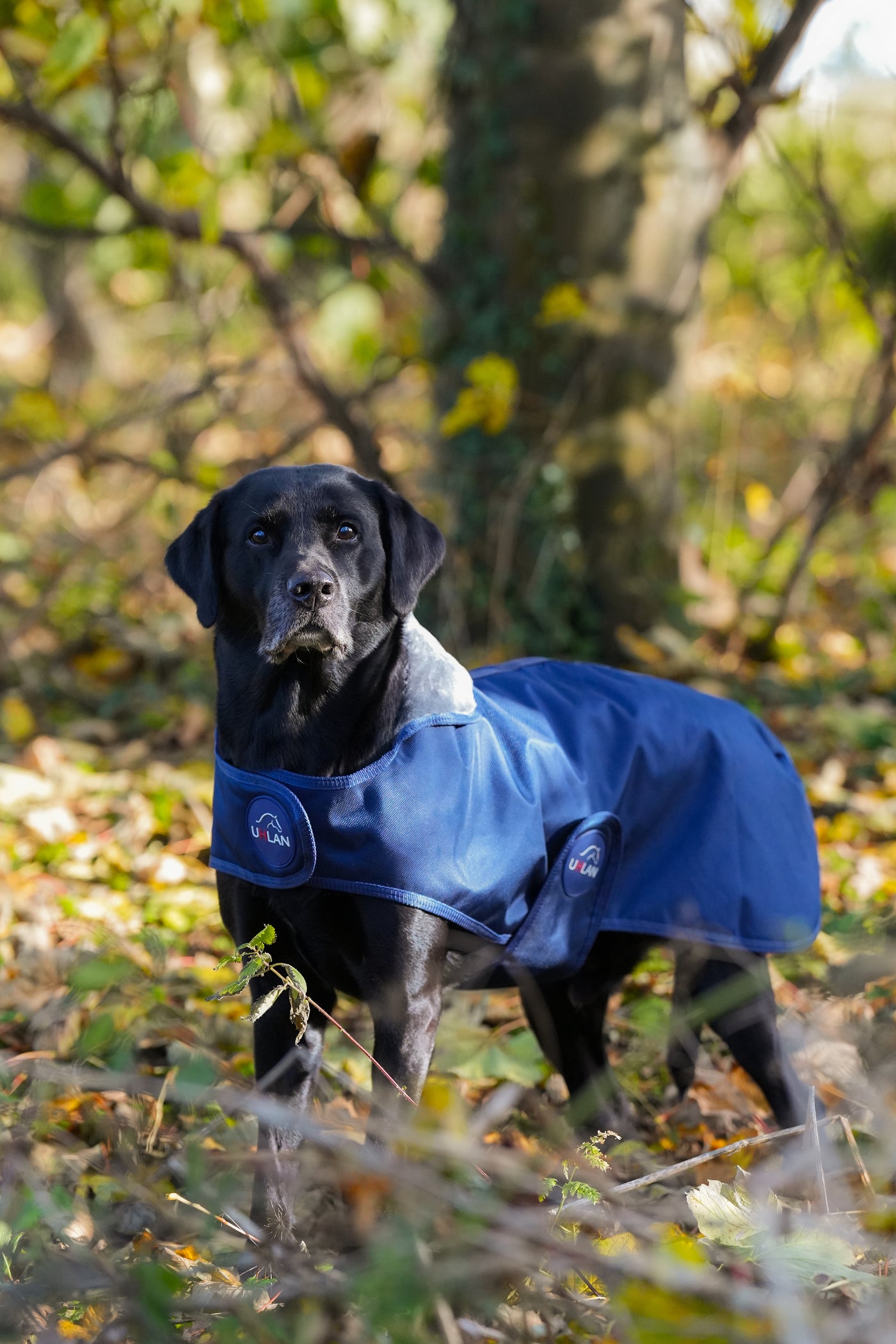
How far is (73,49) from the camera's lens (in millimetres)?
3637

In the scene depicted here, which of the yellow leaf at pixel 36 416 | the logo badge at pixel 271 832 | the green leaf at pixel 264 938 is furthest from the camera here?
the yellow leaf at pixel 36 416

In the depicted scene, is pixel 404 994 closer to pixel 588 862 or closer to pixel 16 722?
pixel 588 862

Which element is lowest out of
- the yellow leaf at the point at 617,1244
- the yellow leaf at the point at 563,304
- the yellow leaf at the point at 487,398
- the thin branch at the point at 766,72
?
the yellow leaf at the point at 617,1244

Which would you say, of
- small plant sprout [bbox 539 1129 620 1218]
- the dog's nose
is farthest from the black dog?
small plant sprout [bbox 539 1129 620 1218]

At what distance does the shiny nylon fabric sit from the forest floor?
27cm

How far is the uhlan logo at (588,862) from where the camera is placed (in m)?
2.53

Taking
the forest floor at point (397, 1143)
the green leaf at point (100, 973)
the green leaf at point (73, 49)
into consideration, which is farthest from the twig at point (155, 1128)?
the green leaf at point (73, 49)

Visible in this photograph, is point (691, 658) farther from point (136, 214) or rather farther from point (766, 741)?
point (136, 214)

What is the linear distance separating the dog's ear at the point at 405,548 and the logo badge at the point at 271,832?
543 millimetres

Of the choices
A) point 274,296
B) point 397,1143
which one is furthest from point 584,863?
point 274,296

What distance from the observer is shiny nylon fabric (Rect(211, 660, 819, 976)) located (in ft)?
7.30

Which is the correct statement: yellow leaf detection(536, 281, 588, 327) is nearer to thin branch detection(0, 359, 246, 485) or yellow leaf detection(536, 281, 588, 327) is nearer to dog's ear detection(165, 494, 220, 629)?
thin branch detection(0, 359, 246, 485)

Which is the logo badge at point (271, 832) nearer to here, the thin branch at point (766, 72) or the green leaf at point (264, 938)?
the green leaf at point (264, 938)

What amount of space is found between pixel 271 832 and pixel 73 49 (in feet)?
9.22
